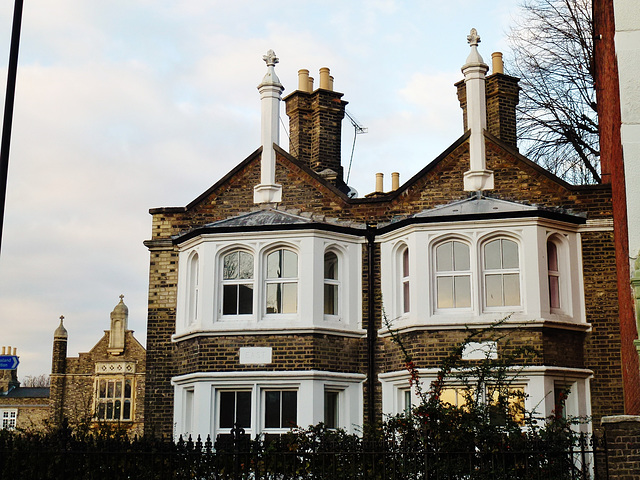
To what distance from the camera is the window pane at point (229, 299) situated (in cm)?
1784

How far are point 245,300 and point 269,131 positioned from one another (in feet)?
12.5

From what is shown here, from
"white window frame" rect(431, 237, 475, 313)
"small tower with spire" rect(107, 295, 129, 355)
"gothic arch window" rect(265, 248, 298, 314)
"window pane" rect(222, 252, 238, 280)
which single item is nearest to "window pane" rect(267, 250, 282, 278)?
"gothic arch window" rect(265, 248, 298, 314)

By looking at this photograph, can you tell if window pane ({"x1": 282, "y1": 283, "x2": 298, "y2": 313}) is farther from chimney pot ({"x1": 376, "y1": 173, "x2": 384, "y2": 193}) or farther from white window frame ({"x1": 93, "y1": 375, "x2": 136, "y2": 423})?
white window frame ({"x1": 93, "y1": 375, "x2": 136, "y2": 423})

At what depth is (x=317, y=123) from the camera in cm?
2144

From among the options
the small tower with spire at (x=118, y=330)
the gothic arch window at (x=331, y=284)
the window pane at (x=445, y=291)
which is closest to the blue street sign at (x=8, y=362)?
the gothic arch window at (x=331, y=284)

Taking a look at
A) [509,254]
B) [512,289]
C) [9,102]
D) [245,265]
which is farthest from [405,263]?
[9,102]

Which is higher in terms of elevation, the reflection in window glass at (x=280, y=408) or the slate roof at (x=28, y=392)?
the slate roof at (x=28, y=392)

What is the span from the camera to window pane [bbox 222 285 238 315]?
17844 mm

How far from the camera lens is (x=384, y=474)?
11461 millimetres

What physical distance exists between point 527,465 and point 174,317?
9.47 metres

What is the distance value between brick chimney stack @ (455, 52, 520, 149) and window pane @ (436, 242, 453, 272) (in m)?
4.63

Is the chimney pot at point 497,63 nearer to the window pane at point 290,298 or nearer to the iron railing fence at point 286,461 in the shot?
the window pane at point 290,298

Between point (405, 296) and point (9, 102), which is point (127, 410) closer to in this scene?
point (405, 296)

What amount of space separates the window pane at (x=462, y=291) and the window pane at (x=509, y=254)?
2.48ft
